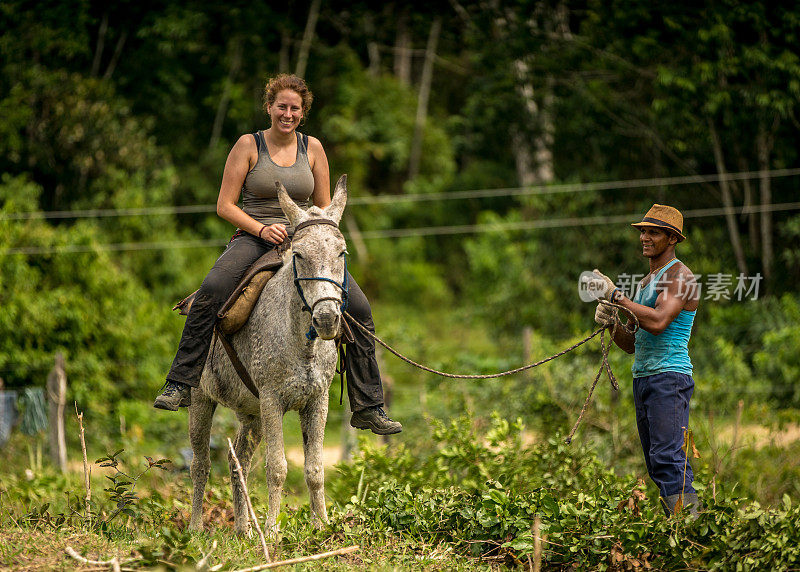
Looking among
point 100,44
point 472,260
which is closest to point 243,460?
point 472,260

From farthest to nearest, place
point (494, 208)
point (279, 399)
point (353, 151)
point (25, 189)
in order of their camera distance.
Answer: point (494, 208) < point (353, 151) < point (25, 189) < point (279, 399)

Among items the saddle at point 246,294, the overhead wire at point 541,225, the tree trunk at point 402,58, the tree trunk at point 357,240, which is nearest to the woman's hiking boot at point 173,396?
the saddle at point 246,294

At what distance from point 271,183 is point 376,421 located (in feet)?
6.20

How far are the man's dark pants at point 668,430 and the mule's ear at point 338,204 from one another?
8.09ft

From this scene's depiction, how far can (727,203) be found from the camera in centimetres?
1936

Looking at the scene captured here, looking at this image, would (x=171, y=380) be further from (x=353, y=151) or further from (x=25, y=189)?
(x=353, y=151)

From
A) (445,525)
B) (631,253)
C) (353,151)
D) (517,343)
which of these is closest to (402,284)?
(353,151)

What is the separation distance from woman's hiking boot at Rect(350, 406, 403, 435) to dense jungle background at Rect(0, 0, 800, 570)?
549 millimetres

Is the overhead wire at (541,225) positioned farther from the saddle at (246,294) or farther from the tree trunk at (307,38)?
the saddle at (246,294)

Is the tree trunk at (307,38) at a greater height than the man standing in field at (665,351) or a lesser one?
greater

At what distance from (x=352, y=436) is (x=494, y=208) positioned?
18.8m

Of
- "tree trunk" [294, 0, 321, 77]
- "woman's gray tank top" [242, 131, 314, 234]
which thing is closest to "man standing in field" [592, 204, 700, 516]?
"woman's gray tank top" [242, 131, 314, 234]

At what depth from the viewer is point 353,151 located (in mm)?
28391

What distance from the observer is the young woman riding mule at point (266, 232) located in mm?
6438
